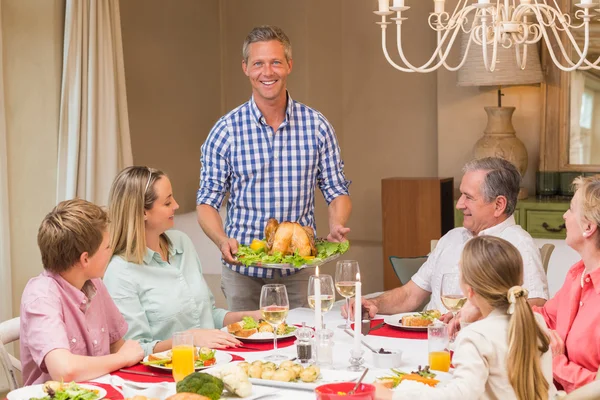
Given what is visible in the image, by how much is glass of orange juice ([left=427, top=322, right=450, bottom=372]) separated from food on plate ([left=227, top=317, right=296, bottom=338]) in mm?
572

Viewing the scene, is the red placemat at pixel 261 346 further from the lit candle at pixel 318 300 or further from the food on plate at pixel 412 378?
the food on plate at pixel 412 378

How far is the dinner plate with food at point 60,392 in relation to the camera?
78.7 inches

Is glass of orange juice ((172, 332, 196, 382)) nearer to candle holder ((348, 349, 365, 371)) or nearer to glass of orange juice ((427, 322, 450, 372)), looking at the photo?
candle holder ((348, 349, 365, 371))

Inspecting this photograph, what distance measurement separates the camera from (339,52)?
6844 mm

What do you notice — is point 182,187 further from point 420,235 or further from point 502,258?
point 502,258

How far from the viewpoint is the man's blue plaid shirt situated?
3.52 metres

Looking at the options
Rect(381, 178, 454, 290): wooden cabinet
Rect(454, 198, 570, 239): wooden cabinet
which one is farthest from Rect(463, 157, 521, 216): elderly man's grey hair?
Rect(381, 178, 454, 290): wooden cabinet

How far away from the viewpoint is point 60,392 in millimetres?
2012

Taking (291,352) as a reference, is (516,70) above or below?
above

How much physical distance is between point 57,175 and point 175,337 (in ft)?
7.84

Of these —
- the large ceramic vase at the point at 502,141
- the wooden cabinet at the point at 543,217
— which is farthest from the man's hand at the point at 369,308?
the large ceramic vase at the point at 502,141

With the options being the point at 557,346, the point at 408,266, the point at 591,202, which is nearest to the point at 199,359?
the point at 557,346

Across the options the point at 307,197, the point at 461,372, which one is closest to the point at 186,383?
the point at 461,372

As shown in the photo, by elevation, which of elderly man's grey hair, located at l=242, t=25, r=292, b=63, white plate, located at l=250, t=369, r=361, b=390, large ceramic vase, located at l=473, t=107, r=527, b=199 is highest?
elderly man's grey hair, located at l=242, t=25, r=292, b=63
